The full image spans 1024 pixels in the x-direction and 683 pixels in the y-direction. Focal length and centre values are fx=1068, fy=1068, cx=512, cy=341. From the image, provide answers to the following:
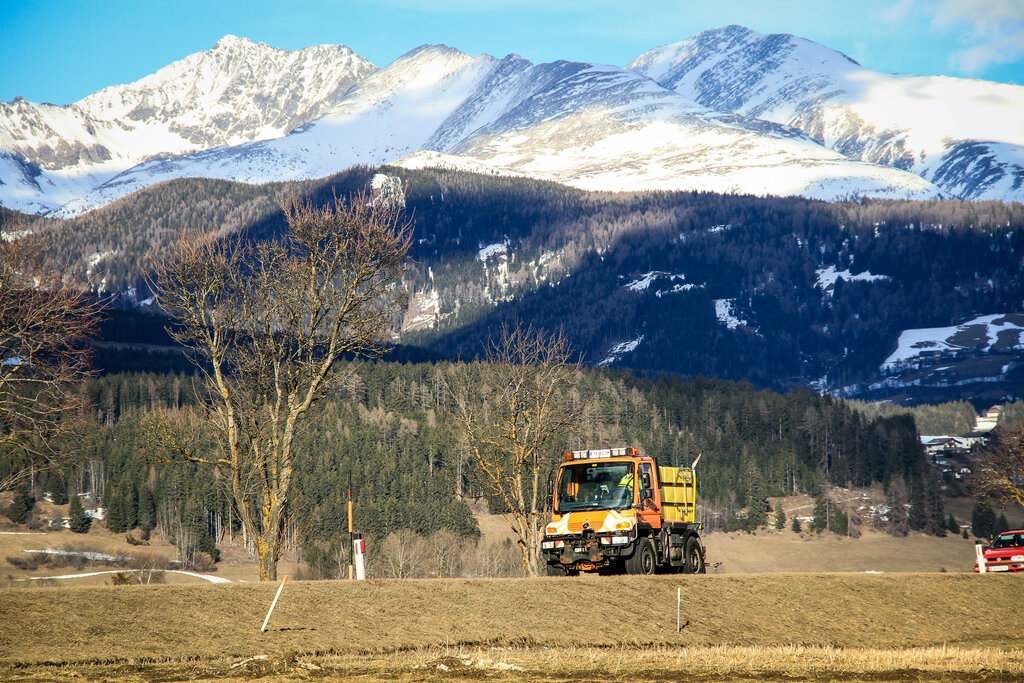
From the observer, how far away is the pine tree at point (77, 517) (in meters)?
156

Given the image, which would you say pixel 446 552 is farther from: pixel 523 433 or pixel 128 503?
pixel 523 433

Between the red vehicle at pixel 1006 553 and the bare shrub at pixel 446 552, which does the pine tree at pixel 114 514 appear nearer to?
the bare shrub at pixel 446 552

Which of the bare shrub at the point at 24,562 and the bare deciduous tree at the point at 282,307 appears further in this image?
the bare shrub at the point at 24,562

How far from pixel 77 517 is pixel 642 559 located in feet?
462

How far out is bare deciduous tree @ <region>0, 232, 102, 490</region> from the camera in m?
35.1

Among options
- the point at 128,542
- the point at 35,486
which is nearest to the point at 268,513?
the point at 128,542

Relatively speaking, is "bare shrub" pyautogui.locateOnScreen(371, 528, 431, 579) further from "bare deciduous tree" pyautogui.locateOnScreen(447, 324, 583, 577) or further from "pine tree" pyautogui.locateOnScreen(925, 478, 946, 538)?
"pine tree" pyautogui.locateOnScreen(925, 478, 946, 538)

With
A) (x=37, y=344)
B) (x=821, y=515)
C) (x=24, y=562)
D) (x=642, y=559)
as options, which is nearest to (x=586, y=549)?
(x=642, y=559)

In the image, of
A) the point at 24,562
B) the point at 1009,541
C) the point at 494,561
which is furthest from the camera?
the point at 24,562

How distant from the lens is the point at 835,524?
191125 mm

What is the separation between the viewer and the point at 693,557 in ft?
126

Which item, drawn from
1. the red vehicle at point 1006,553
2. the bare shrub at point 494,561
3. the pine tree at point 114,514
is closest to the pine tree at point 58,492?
the pine tree at point 114,514

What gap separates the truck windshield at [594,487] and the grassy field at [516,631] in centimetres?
264

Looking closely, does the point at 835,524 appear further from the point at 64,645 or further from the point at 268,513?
the point at 64,645
